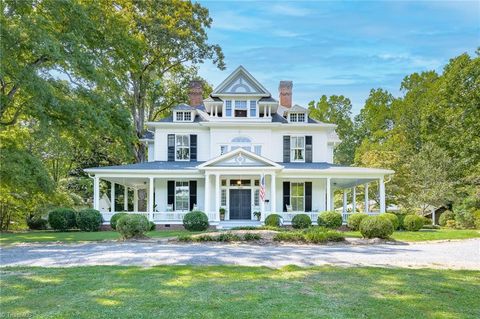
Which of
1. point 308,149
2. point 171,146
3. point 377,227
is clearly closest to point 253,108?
point 308,149

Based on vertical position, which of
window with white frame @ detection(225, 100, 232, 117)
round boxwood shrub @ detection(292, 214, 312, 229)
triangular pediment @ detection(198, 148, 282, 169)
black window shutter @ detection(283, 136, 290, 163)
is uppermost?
window with white frame @ detection(225, 100, 232, 117)

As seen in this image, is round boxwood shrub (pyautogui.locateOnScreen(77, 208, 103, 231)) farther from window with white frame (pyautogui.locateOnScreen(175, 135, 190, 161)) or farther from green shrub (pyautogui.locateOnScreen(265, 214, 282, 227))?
green shrub (pyautogui.locateOnScreen(265, 214, 282, 227))

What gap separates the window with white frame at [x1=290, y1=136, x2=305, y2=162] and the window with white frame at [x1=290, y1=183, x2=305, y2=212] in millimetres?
1713

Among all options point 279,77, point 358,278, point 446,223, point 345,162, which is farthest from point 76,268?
point 345,162

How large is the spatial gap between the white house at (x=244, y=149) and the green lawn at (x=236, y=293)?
1561cm

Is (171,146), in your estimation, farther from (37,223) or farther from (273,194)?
(37,223)

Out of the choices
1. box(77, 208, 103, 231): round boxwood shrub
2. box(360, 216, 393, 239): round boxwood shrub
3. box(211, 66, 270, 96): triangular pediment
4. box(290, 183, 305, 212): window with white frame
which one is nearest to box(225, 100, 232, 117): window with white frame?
box(211, 66, 270, 96): triangular pediment

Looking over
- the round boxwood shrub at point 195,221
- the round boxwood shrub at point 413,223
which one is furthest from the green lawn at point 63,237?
the round boxwood shrub at point 413,223

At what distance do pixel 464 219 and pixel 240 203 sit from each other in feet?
46.5

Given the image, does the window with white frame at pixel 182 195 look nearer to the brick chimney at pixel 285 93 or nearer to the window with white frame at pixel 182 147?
the window with white frame at pixel 182 147

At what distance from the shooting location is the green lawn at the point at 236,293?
221 inches

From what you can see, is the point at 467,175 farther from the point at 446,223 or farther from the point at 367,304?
the point at 367,304

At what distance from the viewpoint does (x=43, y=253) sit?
12.1 m

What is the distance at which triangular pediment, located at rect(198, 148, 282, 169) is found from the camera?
915 inches
